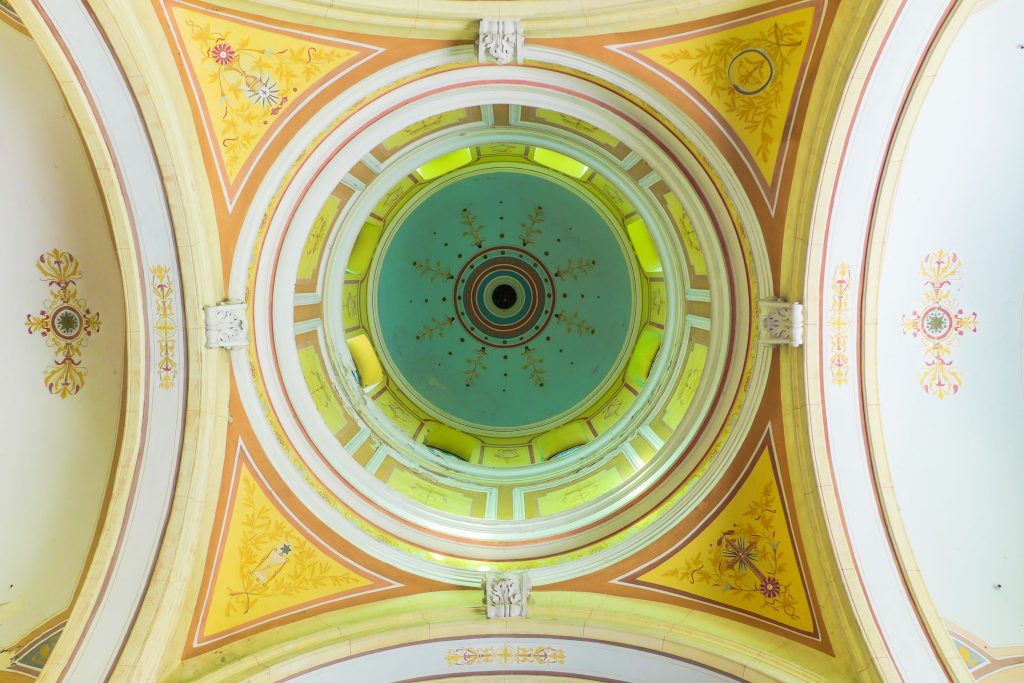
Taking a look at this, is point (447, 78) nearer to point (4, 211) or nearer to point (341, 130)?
point (341, 130)

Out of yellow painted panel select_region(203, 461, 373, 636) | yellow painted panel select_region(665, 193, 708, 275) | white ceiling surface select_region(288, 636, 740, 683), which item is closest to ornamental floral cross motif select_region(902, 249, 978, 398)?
yellow painted panel select_region(665, 193, 708, 275)

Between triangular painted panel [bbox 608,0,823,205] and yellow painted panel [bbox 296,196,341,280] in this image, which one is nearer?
triangular painted panel [bbox 608,0,823,205]

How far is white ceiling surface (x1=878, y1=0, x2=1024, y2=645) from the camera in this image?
702cm

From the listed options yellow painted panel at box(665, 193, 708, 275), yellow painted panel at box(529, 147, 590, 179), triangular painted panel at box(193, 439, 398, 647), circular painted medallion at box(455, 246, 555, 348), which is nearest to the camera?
triangular painted panel at box(193, 439, 398, 647)

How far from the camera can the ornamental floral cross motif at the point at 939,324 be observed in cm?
721

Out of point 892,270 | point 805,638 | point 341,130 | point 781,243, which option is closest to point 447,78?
point 341,130

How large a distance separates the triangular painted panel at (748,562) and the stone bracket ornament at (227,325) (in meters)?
4.91

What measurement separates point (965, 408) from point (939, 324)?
94 cm

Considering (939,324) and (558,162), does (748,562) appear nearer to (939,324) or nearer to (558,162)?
(939,324)

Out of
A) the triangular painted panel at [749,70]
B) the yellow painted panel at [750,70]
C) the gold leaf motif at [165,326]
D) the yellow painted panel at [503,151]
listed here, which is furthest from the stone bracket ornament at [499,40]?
the yellow painted panel at [503,151]

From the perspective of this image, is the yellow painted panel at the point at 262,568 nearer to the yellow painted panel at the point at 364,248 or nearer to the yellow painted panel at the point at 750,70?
the yellow painted panel at the point at 364,248

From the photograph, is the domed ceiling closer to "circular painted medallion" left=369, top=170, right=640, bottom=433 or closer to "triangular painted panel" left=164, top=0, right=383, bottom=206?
"triangular painted panel" left=164, top=0, right=383, bottom=206

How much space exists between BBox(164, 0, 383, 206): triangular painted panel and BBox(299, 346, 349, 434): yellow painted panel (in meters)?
2.42

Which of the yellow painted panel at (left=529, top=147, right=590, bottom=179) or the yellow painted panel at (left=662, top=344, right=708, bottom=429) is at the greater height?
the yellow painted panel at (left=529, top=147, right=590, bottom=179)
